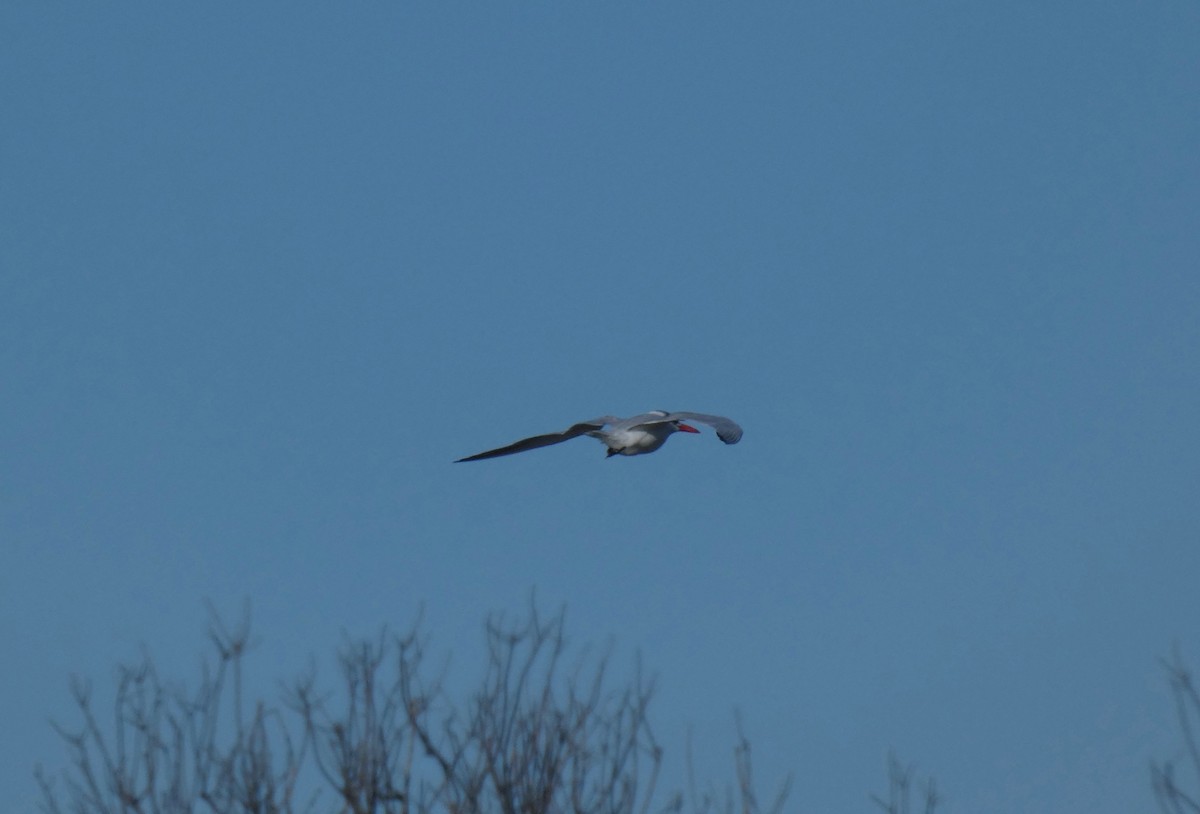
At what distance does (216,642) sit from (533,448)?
4162mm

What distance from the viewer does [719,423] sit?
13.7 meters

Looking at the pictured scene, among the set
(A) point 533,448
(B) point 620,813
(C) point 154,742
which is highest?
(A) point 533,448

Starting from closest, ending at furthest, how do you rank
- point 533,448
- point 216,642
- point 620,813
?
1. point 620,813
2. point 216,642
3. point 533,448

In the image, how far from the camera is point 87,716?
910cm

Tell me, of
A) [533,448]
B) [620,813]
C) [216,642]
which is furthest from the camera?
[533,448]

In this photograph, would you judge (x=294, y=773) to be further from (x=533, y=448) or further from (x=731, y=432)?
(x=731, y=432)

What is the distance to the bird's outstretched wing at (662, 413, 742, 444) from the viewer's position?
13492 mm

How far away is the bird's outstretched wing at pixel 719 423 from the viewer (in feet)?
44.3

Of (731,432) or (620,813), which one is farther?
(731,432)

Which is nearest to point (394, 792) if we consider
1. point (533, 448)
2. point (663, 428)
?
point (533, 448)

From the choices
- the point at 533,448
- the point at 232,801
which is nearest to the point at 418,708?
the point at 232,801

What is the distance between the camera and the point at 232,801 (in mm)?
8859

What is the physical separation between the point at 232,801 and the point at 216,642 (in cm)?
95

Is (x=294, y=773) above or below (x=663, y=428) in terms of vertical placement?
below
